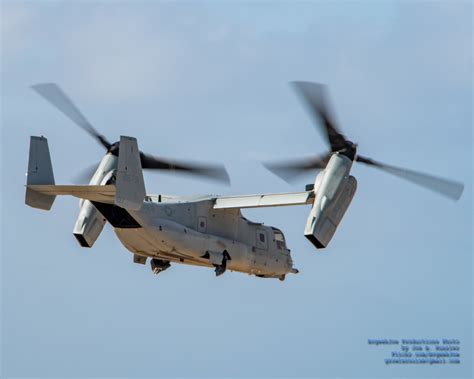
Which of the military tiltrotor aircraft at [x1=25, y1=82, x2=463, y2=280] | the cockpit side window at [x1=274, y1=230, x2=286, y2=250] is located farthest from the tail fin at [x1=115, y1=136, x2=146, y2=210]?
the cockpit side window at [x1=274, y1=230, x2=286, y2=250]

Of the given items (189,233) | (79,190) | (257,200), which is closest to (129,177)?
(79,190)

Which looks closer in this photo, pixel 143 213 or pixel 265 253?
pixel 143 213

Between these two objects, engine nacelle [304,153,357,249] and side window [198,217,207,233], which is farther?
side window [198,217,207,233]

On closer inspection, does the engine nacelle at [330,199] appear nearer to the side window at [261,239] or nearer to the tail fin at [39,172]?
the side window at [261,239]

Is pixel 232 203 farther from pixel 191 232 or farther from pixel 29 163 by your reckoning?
pixel 29 163

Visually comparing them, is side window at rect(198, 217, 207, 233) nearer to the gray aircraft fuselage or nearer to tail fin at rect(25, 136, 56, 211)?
the gray aircraft fuselage

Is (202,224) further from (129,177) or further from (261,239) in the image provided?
(129,177)

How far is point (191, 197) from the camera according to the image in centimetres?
4709

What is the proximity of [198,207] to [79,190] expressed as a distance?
21.8 feet

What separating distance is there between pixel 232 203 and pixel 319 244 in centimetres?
463

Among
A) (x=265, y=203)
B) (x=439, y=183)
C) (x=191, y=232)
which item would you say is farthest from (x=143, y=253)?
(x=439, y=183)

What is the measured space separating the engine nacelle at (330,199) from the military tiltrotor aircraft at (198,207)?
3 cm

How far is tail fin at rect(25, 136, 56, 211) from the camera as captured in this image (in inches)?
1622

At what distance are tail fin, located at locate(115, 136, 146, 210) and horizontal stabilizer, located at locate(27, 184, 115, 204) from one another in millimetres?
326
